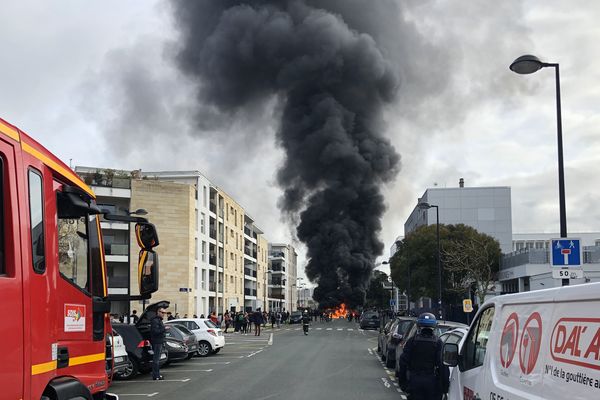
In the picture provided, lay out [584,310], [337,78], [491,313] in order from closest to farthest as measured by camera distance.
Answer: [584,310]
[491,313]
[337,78]

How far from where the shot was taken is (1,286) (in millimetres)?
3184

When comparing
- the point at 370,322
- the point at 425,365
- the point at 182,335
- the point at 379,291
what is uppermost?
the point at 425,365

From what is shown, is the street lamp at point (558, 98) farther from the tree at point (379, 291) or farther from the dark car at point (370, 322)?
the tree at point (379, 291)

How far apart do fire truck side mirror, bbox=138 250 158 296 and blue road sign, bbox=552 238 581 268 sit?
8272 mm

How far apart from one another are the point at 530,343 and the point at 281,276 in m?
122

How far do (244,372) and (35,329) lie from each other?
13120mm

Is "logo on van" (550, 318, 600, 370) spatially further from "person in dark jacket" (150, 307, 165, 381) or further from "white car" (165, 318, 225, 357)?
"white car" (165, 318, 225, 357)

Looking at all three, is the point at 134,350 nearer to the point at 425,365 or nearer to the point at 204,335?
the point at 204,335

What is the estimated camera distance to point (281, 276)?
124562 millimetres

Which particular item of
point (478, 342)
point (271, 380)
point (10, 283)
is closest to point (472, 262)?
point (271, 380)

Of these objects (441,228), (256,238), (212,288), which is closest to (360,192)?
(441,228)

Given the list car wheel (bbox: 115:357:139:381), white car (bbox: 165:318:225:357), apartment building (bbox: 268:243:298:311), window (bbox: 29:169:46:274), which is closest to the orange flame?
white car (bbox: 165:318:225:357)

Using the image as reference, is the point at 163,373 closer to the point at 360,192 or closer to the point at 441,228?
the point at 441,228

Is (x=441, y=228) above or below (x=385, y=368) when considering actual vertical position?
above
